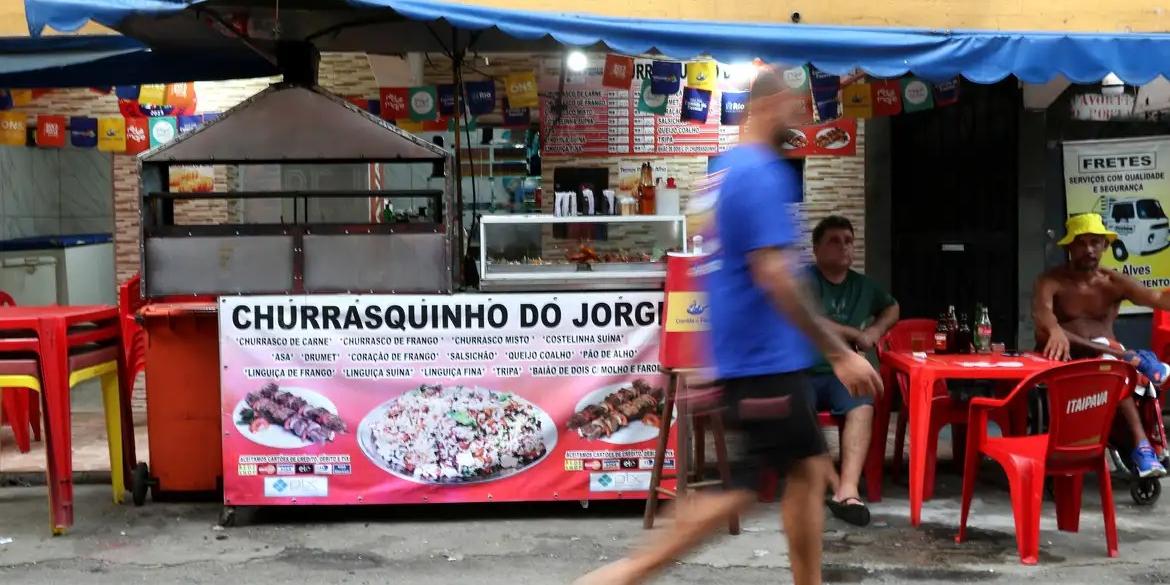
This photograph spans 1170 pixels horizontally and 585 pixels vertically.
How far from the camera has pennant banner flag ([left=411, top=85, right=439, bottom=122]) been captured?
9.36 m

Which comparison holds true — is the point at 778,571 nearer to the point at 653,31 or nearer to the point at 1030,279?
the point at 653,31

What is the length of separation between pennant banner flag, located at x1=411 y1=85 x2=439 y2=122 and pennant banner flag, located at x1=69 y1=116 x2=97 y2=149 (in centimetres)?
277

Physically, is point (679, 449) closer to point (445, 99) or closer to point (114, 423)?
point (114, 423)

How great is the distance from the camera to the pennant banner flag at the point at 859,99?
28.0 feet

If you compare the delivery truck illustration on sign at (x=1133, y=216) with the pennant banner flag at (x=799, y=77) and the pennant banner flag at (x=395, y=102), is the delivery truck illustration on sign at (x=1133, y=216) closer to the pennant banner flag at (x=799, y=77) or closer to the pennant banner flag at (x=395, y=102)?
the pennant banner flag at (x=799, y=77)

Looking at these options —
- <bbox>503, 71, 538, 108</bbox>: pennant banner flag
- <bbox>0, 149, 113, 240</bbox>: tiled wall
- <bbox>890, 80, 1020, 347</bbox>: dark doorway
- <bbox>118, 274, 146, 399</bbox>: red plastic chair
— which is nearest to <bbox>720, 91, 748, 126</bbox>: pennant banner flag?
<bbox>503, 71, 538, 108</bbox>: pennant banner flag

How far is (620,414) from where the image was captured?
6418mm

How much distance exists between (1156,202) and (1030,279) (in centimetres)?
111

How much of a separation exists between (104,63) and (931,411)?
574 cm

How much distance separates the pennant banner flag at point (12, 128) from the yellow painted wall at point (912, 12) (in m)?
1.76

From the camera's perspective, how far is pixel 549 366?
6387 mm

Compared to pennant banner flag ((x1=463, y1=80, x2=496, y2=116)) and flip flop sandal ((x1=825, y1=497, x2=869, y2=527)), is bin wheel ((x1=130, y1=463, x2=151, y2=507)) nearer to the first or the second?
flip flop sandal ((x1=825, y1=497, x2=869, y2=527))

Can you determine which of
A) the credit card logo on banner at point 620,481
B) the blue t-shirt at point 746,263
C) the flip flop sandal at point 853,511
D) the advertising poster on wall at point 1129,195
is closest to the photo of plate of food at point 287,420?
the credit card logo on banner at point 620,481

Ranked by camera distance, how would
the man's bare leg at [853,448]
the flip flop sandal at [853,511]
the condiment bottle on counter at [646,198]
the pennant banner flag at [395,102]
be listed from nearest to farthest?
1. the flip flop sandal at [853,511]
2. the man's bare leg at [853,448]
3. the pennant banner flag at [395,102]
4. the condiment bottle on counter at [646,198]
